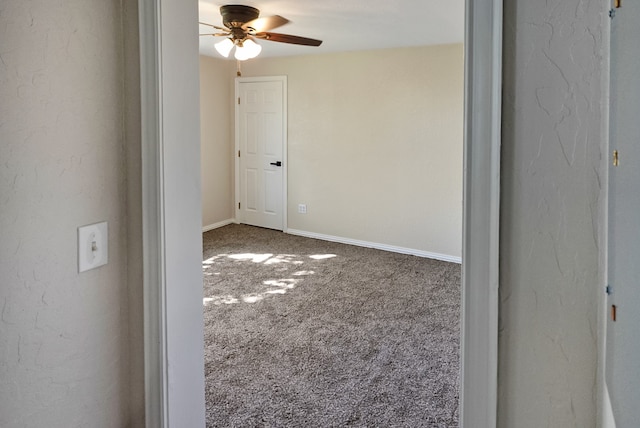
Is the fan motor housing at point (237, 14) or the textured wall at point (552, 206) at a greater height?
the fan motor housing at point (237, 14)

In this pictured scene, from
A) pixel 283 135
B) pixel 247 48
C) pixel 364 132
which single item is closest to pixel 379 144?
pixel 364 132

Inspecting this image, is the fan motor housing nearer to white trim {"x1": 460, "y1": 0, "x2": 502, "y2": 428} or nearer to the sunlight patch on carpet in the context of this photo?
the sunlight patch on carpet

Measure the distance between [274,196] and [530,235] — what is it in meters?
6.05

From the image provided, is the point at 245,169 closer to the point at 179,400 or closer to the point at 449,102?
the point at 449,102

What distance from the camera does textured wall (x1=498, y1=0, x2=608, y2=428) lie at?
33.5 inches

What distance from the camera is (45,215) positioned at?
102 cm

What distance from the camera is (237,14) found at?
148 inches

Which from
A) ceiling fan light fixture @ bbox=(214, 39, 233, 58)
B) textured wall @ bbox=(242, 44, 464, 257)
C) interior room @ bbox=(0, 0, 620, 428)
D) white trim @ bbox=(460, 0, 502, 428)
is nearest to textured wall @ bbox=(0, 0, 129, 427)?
interior room @ bbox=(0, 0, 620, 428)

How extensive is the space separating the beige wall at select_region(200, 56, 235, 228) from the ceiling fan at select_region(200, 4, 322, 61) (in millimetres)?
2586

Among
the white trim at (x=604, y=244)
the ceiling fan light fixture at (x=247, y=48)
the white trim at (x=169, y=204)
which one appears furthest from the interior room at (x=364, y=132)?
the white trim at (x=604, y=244)

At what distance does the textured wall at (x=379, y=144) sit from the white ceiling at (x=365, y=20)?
0.42m

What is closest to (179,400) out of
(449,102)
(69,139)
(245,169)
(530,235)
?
(69,139)

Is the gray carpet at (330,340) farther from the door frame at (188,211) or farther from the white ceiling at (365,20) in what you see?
the white ceiling at (365,20)

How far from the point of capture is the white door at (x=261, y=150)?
668 cm
